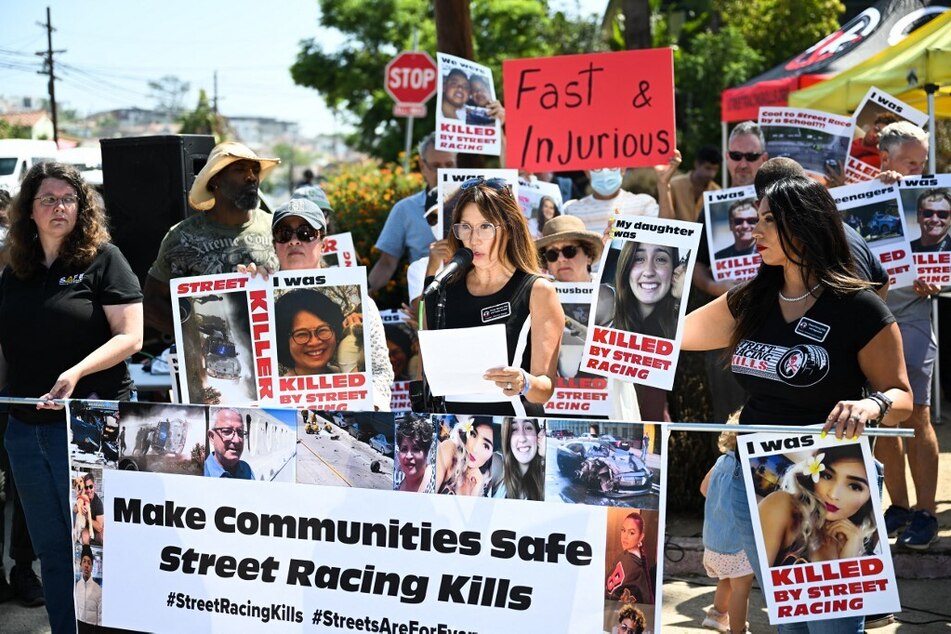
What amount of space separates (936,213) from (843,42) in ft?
19.6

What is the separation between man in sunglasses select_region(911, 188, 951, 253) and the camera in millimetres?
5562

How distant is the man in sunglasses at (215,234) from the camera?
16.6 feet

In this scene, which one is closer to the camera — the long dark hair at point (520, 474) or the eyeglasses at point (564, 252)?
the long dark hair at point (520, 474)

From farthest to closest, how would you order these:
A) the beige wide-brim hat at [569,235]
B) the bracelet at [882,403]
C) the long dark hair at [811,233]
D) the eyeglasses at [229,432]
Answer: the beige wide-brim hat at [569,235] → the eyeglasses at [229,432] → the long dark hair at [811,233] → the bracelet at [882,403]

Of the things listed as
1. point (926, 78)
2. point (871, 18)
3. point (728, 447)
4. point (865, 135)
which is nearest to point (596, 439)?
point (728, 447)

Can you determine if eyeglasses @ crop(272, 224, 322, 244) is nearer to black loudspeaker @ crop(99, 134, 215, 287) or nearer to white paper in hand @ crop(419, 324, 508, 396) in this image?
white paper in hand @ crop(419, 324, 508, 396)

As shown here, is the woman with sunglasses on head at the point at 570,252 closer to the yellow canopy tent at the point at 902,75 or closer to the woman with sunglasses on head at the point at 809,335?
the woman with sunglasses on head at the point at 809,335

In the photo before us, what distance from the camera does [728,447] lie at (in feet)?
11.8

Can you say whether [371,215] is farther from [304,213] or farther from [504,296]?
[504,296]

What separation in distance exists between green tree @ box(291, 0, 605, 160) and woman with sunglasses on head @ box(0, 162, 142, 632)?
123ft

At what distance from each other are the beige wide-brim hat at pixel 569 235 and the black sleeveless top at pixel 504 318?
1.79 m

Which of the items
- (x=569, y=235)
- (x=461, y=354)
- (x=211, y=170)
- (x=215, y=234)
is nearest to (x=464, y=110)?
(x=569, y=235)

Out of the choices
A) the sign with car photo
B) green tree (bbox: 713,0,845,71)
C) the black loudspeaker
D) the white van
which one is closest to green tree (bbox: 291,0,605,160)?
green tree (bbox: 713,0,845,71)

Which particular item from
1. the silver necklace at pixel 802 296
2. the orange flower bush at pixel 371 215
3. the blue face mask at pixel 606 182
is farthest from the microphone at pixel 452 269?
the orange flower bush at pixel 371 215
